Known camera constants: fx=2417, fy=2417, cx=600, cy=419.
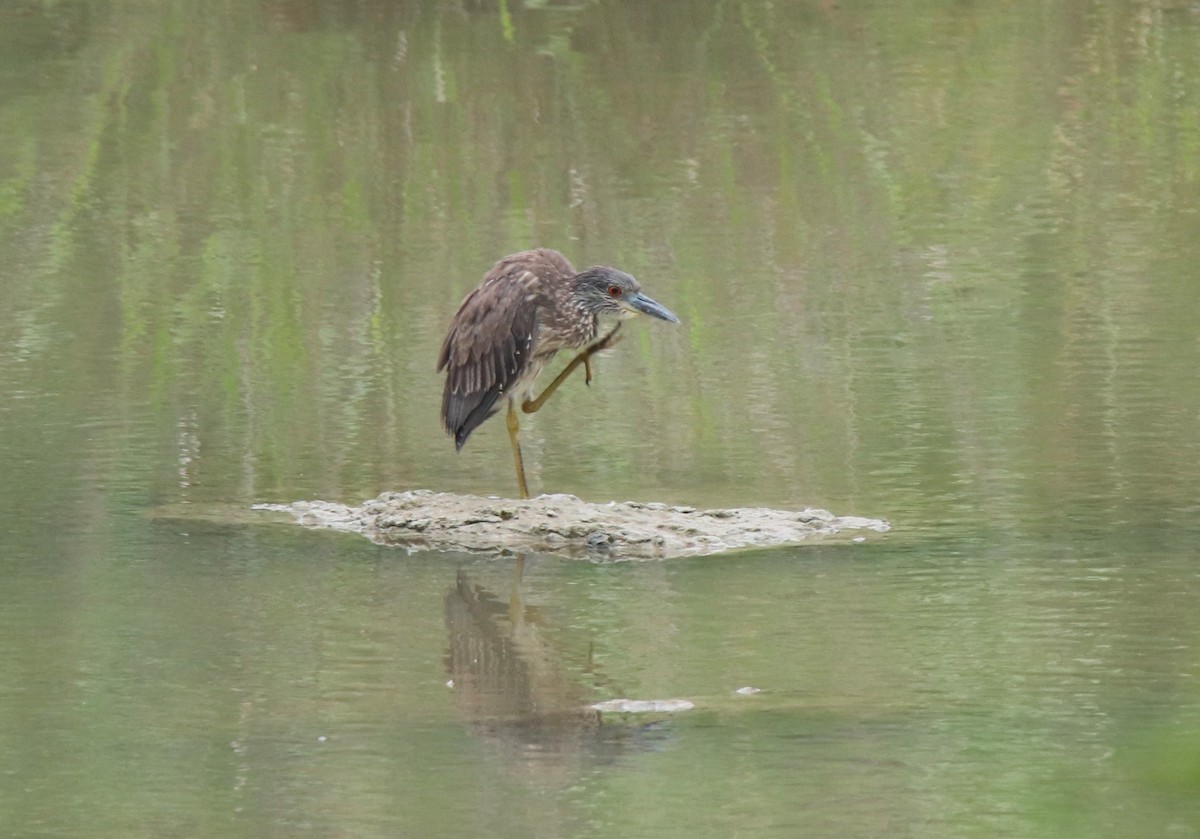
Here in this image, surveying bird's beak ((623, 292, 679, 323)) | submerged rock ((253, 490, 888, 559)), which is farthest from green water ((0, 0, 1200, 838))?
bird's beak ((623, 292, 679, 323))

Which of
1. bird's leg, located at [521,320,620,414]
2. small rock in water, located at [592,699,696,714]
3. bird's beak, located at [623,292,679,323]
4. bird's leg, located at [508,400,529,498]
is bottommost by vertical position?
small rock in water, located at [592,699,696,714]

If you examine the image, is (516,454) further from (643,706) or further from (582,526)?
(643,706)

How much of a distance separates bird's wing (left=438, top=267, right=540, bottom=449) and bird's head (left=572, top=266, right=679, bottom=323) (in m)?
0.21

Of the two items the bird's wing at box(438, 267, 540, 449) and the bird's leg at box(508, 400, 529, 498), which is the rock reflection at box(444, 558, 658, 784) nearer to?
the bird's leg at box(508, 400, 529, 498)

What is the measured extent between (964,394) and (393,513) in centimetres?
318

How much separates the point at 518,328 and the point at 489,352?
154 mm

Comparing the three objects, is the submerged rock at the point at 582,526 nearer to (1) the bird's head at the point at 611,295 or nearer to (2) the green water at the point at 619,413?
(2) the green water at the point at 619,413

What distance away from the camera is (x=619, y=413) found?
1130 cm

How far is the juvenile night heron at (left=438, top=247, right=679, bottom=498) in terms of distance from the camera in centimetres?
989

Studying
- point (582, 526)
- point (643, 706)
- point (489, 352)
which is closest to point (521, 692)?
point (643, 706)

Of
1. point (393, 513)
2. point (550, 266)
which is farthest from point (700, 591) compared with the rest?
point (550, 266)

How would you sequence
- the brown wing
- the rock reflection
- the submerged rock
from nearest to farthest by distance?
the rock reflection → the submerged rock → the brown wing

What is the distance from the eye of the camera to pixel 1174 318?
1257 cm

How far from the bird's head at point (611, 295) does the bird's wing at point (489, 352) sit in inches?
8.4
